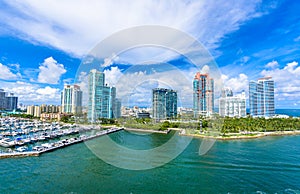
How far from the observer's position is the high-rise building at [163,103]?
605 inches

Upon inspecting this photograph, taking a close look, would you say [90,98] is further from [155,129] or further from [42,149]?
[42,149]

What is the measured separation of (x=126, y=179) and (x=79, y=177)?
1006 millimetres

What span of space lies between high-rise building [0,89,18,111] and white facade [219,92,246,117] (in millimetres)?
27084

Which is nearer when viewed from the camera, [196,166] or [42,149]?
[196,166]

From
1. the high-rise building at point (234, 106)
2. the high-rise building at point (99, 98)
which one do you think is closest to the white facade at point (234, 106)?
the high-rise building at point (234, 106)

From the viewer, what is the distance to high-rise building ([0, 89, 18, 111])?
25094 mm

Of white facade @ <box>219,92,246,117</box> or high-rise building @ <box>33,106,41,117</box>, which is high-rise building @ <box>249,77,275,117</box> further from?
high-rise building @ <box>33,106,41,117</box>

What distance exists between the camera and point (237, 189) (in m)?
3.56

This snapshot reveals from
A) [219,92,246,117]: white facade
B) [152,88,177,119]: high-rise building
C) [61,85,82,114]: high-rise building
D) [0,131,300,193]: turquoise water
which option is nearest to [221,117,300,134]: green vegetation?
[152,88,177,119]: high-rise building

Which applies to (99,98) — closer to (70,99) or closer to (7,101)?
(70,99)

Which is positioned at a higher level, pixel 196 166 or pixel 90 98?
pixel 90 98

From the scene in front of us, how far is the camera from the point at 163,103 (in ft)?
52.3

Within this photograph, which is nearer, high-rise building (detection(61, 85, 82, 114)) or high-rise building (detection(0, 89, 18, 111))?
high-rise building (detection(61, 85, 82, 114))

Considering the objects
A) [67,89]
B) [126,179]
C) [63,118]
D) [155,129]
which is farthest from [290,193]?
[67,89]
